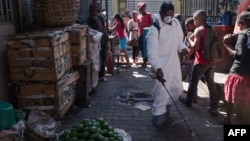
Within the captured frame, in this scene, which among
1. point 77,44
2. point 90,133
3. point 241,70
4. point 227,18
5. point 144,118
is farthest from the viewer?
point 227,18

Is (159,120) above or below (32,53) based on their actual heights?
below

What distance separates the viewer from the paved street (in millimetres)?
4844

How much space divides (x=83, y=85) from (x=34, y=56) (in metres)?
1.73

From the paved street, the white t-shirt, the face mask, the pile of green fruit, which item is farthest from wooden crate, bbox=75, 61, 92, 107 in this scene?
the white t-shirt

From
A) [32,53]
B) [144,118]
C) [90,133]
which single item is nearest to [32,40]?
[32,53]

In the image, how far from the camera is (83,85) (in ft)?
19.9

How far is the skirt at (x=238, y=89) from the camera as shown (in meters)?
4.55

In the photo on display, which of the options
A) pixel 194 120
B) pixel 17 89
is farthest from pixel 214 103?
pixel 17 89

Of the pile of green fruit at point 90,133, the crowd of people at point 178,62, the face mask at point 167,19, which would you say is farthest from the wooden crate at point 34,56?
the face mask at point 167,19

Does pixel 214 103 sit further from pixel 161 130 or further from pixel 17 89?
pixel 17 89

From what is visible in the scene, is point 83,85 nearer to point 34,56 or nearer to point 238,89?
point 34,56

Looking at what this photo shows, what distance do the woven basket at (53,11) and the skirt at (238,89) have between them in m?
2.89

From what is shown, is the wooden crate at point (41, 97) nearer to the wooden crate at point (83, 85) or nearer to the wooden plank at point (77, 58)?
the wooden plank at point (77, 58)

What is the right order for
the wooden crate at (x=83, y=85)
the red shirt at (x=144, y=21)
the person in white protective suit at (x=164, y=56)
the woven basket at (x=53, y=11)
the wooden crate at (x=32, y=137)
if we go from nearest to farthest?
the wooden crate at (x=32, y=137) → the person in white protective suit at (x=164, y=56) → the woven basket at (x=53, y=11) → the wooden crate at (x=83, y=85) → the red shirt at (x=144, y=21)
